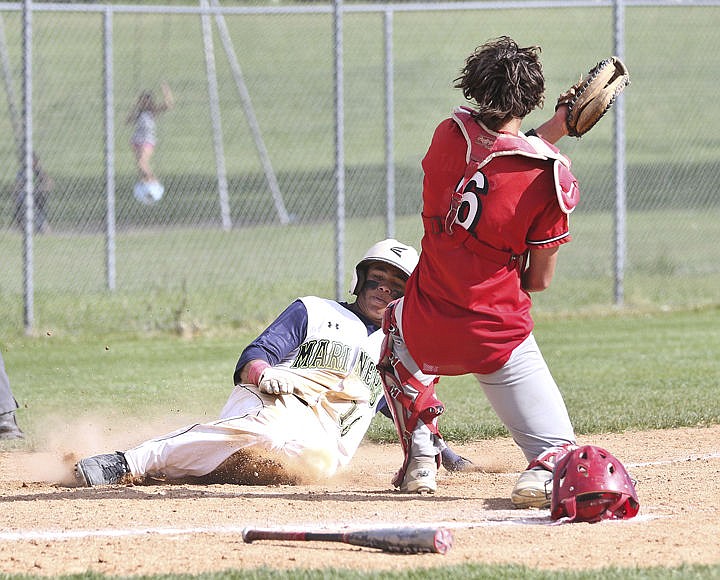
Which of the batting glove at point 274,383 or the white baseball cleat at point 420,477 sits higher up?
the batting glove at point 274,383

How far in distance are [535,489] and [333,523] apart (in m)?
0.85

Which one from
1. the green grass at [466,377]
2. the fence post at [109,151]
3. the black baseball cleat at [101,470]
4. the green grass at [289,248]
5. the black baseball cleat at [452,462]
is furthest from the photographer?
the fence post at [109,151]

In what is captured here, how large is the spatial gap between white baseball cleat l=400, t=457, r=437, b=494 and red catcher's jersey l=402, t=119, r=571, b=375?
0.60 meters

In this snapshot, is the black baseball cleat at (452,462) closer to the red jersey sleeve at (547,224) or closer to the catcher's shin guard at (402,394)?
the catcher's shin guard at (402,394)

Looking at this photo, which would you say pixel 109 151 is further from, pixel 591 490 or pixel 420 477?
pixel 591 490

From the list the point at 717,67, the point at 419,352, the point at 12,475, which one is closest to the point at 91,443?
the point at 12,475

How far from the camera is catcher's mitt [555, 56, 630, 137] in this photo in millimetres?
5129

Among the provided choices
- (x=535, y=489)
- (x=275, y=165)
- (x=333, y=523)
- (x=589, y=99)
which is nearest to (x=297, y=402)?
(x=333, y=523)

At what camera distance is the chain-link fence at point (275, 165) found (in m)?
12.3

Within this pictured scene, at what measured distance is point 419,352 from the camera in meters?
5.23

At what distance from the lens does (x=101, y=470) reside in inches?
228

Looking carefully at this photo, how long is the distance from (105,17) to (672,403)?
20.9ft

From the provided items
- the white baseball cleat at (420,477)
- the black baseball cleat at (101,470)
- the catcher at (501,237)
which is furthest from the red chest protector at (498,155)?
the black baseball cleat at (101,470)

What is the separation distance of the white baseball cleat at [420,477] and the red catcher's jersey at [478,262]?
1.96 ft
